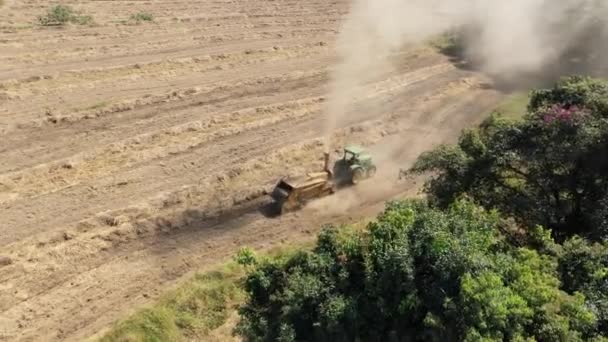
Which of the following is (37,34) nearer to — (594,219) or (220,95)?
(220,95)

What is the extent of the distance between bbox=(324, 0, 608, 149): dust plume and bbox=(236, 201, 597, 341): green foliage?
24198 millimetres

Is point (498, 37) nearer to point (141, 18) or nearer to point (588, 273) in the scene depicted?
point (141, 18)

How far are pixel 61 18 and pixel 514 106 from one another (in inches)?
1296

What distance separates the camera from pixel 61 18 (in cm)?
4134

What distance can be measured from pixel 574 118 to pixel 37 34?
35.4m

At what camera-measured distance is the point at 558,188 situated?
59.3 feet

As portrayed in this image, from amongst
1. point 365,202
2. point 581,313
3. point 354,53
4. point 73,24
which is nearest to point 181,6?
point 73,24

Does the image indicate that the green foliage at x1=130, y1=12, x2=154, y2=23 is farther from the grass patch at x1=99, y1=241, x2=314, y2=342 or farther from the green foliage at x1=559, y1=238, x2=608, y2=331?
the green foliage at x1=559, y1=238, x2=608, y2=331

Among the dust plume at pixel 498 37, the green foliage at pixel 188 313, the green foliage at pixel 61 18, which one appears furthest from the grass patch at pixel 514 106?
the green foliage at pixel 61 18

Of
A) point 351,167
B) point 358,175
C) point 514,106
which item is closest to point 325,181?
point 351,167

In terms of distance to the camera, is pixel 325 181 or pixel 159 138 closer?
pixel 325 181

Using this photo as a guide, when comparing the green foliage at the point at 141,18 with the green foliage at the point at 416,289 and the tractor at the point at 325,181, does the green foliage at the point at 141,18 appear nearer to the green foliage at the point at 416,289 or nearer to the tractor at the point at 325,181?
the tractor at the point at 325,181

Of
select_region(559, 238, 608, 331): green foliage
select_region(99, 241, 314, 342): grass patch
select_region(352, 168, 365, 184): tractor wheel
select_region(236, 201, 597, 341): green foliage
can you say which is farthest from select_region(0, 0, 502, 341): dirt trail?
select_region(559, 238, 608, 331): green foliage

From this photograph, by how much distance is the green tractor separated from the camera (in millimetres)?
27062
